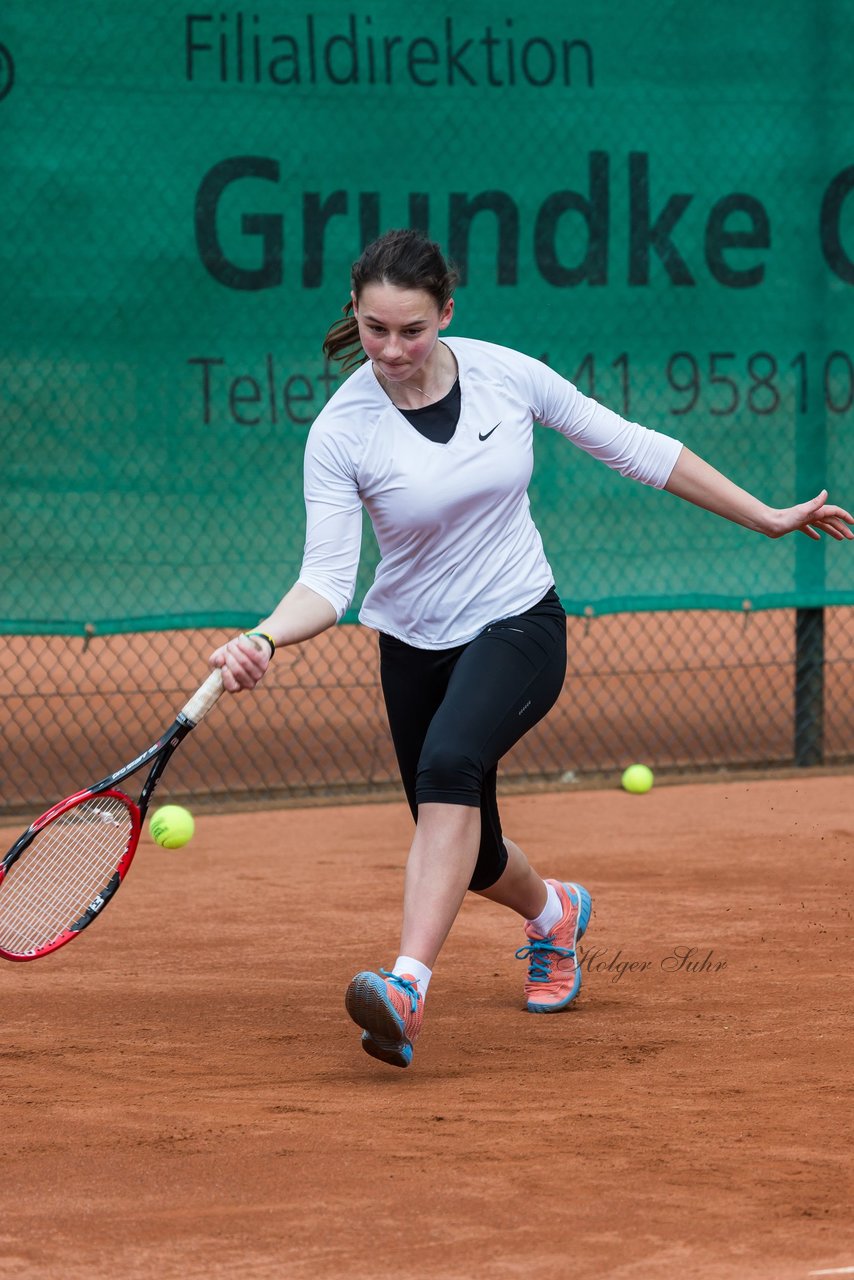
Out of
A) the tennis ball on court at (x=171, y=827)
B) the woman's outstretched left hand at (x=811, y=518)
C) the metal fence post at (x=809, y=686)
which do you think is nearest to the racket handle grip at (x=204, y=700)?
the woman's outstretched left hand at (x=811, y=518)

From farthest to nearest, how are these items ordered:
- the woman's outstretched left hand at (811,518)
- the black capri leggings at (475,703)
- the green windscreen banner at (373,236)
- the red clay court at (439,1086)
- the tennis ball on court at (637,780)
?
the tennis ball on court at (637,780) < the green windscreen banner at (373,236) < the woman's outstretched left hand at (811,518) < the black capri leggings at (475,703) < the red clay court at (439,1086)

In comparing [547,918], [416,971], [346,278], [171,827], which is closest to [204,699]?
[416,971]

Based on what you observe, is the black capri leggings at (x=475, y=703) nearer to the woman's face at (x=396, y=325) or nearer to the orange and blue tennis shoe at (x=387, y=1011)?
the orange and blue tennis shoe at (x=387, y=1011)

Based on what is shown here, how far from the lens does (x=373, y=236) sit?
20.1 feet

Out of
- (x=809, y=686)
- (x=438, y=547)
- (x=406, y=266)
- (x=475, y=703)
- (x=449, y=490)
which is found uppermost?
(x=406, y=266)

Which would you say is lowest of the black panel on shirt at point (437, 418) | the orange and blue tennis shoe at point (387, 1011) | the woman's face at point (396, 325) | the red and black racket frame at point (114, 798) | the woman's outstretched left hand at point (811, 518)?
the orange and blue tennis shoe at point (387, 1011)

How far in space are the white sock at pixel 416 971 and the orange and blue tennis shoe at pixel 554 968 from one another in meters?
0.65

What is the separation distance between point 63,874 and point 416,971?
3.32 ft

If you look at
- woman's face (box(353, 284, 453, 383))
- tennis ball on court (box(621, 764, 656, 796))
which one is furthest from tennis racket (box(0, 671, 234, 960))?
tennis ball on court (box(621, 764, 656, 796))

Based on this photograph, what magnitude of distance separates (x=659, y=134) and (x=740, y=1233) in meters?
4.69

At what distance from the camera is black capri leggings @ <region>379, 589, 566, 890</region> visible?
3.35 metres

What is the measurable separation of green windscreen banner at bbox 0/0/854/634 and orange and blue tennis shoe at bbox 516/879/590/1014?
2415 mm

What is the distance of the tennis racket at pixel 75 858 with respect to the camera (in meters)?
3.30

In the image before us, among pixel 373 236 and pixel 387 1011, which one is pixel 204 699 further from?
pixel 373 236
